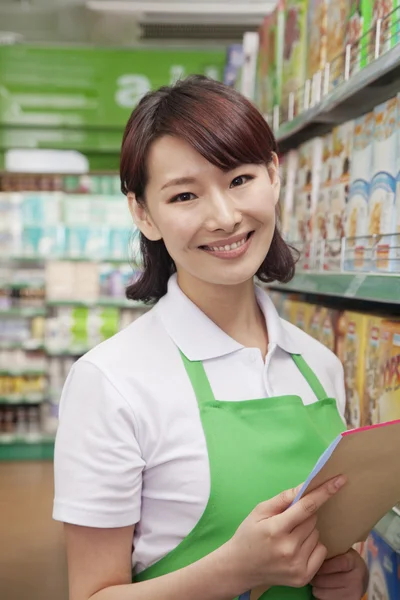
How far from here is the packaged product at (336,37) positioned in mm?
2051

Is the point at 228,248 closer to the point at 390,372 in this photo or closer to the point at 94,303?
the point at 390,372

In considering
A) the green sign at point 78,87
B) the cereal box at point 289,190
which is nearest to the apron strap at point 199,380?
the cereal box at point 289,190

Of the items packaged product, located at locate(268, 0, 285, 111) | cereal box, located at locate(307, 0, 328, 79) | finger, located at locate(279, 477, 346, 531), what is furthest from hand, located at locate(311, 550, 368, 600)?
packaged product, located at locate(268, 0, 285, 111)

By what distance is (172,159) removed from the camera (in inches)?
50.3

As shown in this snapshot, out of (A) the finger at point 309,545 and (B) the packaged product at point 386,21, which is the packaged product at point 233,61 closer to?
(B) the packaged product at point 386,21

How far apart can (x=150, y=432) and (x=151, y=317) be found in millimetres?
275

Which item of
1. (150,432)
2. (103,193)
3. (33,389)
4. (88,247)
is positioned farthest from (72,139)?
(150,432)

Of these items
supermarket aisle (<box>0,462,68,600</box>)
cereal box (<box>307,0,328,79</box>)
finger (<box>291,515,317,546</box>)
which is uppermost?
cereal box (<box>307,0,328,79</box>)

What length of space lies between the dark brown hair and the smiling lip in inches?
5.0

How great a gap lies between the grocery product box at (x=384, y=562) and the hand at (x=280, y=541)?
49 cm

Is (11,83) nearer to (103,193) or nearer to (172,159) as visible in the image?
(103,193)

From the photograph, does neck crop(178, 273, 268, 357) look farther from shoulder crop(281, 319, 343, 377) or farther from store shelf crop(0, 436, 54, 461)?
store shelf crop(0, 436, 54, 461)

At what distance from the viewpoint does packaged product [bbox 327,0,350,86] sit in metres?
2.05

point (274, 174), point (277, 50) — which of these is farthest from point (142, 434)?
point (277, 50)
